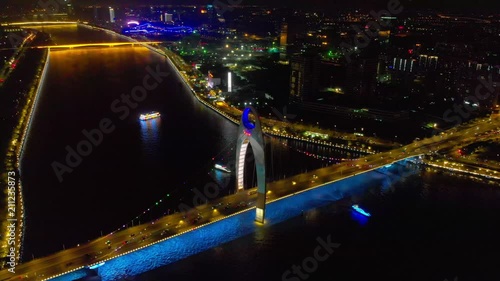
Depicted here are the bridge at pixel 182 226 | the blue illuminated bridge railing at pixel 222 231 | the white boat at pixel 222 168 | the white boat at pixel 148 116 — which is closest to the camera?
the bridge at pixel 182 226

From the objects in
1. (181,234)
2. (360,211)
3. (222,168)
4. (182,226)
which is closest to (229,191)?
(222,168)

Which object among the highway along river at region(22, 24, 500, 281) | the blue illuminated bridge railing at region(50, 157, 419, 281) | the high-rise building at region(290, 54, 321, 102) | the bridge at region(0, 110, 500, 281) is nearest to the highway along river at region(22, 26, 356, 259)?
the highway along river at region(22, 24, 500, 281)

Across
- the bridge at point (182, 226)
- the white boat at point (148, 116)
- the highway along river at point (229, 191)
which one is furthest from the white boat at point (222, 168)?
the white boat at point (148, 116)

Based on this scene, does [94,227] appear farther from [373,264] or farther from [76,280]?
[373,264]

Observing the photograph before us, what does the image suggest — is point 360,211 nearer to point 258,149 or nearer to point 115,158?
point 258,149

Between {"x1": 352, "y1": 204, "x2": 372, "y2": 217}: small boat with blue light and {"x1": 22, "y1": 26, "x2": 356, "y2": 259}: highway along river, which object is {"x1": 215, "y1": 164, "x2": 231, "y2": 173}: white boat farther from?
{"x1": 352, "y1": 204, "x2": 372, "y2": 217}: small boat with blue light

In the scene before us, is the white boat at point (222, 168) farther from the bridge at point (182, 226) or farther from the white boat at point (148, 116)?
the white boat at point (148, 116)
